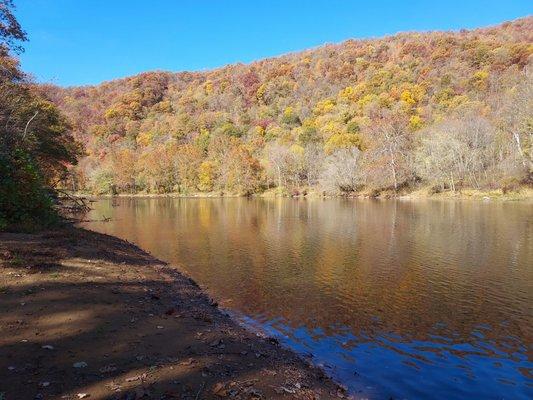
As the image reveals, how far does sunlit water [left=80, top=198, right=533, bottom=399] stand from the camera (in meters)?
10.4

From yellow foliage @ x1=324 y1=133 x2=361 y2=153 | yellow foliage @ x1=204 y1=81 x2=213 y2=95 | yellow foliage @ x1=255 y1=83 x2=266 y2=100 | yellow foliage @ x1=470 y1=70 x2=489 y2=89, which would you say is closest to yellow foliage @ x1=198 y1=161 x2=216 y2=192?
yellow foliage @ x1=324 y1=133 x2=361 y2=153

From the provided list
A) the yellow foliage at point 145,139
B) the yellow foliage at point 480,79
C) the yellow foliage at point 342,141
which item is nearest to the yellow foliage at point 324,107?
the yellow foliage at point 342,141

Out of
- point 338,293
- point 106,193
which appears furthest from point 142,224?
point 106,193

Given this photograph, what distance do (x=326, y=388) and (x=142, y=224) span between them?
37.8 m

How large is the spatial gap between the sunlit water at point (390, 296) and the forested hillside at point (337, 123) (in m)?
35.7

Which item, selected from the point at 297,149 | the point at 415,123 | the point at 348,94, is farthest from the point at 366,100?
the point at 297,149

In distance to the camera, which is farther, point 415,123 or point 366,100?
point 366,100

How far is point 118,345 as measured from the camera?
8469mm

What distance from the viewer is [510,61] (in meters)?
125

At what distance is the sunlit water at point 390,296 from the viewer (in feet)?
34.0

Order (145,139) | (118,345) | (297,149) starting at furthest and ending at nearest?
(145,139), (297,149), (118,345)

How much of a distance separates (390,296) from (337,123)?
104 m

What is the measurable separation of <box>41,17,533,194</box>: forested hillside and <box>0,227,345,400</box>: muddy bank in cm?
4134

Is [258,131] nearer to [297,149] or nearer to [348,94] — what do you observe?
[348,94]
